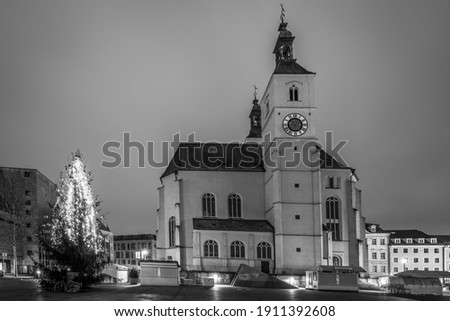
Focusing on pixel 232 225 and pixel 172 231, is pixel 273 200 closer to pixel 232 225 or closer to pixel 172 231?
pixel 232 225

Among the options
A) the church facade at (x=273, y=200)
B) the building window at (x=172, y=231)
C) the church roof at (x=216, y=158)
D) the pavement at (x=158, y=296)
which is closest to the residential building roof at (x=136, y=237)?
the church facade at (x=273, y=200)

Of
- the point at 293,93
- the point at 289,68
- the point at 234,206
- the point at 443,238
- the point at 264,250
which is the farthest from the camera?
the point at 443,238

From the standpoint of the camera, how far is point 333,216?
5341 centimetres

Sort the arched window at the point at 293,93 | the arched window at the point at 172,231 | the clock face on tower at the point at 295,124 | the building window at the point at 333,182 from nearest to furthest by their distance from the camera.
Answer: the clock face on tower at the point at 295,124
the arched window at the point at 293,93
the building window at the point at 333,182
the arched window at the point at 172,231

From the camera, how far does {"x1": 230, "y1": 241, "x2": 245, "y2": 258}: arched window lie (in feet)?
166

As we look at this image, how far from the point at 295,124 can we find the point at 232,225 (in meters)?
10.9

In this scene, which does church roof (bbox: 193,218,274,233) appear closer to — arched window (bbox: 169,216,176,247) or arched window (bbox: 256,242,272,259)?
arched window (bbox: 256,242,272,259)

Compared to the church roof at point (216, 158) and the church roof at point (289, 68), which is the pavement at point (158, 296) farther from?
the church roof at point (289, 68)

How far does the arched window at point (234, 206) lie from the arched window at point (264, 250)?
4687 mm

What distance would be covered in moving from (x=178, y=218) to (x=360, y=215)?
1752 centimetres

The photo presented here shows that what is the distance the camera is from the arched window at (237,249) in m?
50.5

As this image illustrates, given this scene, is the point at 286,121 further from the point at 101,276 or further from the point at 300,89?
the point at 101,276

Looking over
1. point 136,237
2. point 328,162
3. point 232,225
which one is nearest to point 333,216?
point 328,162
